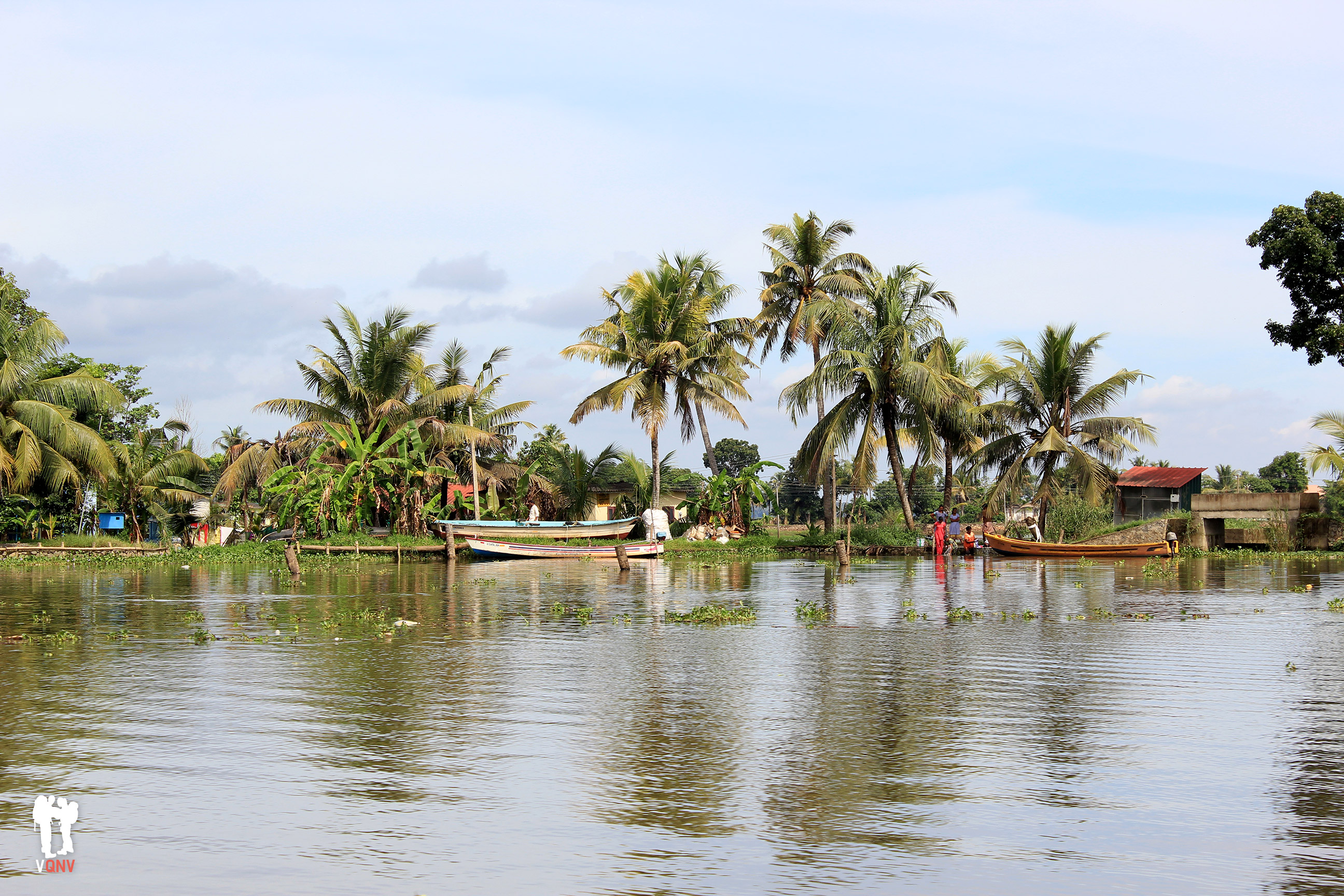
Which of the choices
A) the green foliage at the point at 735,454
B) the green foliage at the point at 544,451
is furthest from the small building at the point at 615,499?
the green foliage at the point at 735,454

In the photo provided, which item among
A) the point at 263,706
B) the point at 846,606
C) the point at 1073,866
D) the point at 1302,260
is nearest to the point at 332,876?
the point at 1073,866

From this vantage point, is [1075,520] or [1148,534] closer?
[1148,534]

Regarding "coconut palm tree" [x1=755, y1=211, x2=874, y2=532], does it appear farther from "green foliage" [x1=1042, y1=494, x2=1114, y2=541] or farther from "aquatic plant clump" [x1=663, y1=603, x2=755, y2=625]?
"aquatic plant clump" [x1=663, y1=603, x2=755, y2=625]

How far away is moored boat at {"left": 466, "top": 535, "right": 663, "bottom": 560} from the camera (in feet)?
117

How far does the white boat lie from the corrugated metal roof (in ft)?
68.8

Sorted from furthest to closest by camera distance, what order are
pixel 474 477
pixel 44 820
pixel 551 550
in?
1. pixel 474 477
2. pixel 551 550
3. pixel 44 820

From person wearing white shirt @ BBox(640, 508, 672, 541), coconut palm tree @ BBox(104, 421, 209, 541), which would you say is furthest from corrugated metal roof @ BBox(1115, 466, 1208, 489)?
coconut palm tree @ BBox(104, 421, 209, 541)

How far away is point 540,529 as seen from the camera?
38.1 meters

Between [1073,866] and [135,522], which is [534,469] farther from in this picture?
[1073,866]

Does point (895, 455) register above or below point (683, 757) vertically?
above

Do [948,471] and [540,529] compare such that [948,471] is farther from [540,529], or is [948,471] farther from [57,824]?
[57,824]

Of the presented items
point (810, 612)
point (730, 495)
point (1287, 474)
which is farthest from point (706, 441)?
point (1287, 474)

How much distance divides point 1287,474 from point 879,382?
2208 inches

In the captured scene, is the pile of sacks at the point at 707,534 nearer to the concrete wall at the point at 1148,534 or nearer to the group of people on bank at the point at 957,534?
the group of people on bank at the point at 957,534
